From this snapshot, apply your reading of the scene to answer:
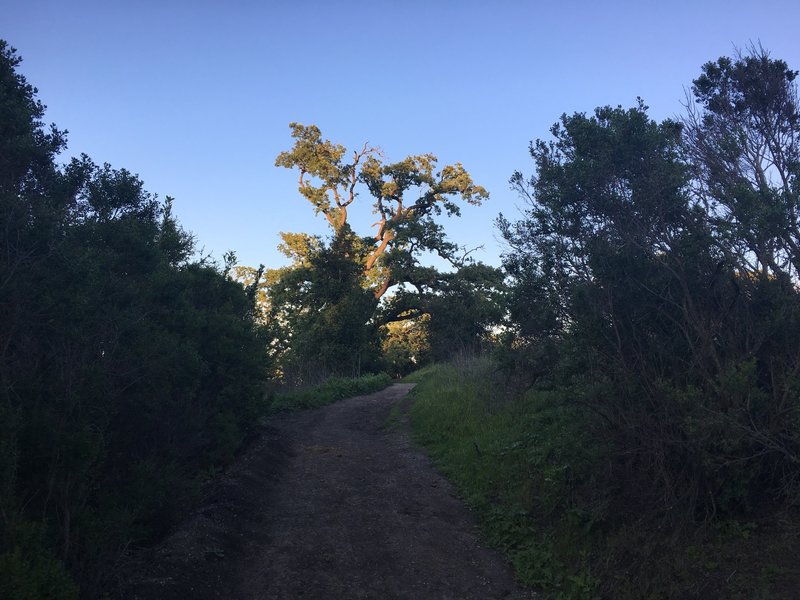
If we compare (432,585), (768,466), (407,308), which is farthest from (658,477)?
(407,308)

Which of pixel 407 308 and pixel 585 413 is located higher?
pixel 407 308

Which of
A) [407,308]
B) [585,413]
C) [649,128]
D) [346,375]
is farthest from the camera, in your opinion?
[407,308]

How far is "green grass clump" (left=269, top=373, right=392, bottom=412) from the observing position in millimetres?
18859

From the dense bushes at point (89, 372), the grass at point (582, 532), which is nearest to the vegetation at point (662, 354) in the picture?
the grass at point (582, 532)

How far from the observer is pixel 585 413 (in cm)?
762

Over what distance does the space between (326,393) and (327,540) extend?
14479 mm

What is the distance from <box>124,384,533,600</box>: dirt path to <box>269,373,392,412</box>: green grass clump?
19.3 feet

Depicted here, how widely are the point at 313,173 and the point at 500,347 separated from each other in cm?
3094

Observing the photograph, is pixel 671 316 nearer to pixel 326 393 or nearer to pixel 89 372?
pixel 89 372

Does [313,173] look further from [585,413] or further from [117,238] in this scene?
[585,413]

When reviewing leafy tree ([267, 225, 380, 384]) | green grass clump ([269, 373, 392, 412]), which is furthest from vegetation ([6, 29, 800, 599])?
leafy tree ([267, 225, 380, 384])

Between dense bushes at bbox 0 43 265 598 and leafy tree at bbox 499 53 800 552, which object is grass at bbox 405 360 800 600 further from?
dense bushes at bbox 0 43 265 598

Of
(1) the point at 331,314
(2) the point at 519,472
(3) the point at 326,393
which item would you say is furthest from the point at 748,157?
(1) the point at 331,314

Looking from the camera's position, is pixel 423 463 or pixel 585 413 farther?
pixel 423 463
